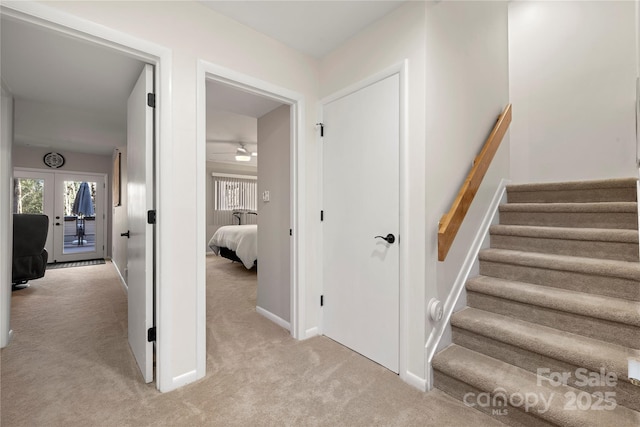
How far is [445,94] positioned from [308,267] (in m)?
1.64

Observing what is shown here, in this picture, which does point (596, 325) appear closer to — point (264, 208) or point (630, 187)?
point (630, 187)

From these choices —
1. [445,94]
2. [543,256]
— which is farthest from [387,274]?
[445,94]

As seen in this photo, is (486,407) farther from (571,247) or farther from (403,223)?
(571,247)

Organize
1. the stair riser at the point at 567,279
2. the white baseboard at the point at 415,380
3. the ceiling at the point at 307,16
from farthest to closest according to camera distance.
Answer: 1. the ceiling at the point at 307,16
2. the white baseboard at the point at 415,380
3. the stair riser at the point at 567,279

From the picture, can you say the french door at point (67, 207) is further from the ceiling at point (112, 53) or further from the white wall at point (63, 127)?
the ceiling at point (112, 53)

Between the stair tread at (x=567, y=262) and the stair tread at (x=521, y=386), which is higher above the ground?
the stair tread at (x=567, y=262)

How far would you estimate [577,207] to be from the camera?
2061 mm

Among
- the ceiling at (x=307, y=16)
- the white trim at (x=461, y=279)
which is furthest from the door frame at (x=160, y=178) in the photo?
the white trim at (x=461, y=279)

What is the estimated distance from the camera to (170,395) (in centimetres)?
163

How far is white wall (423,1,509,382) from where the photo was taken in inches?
68.6

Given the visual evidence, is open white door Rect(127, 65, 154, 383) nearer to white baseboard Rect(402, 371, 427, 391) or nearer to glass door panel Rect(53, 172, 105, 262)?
white baseboard Rect(402, 371, 427, 391)

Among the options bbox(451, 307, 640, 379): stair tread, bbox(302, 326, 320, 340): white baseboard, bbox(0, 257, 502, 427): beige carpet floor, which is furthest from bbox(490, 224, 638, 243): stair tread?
bbox(302, 326, 320, 340): white baseboard

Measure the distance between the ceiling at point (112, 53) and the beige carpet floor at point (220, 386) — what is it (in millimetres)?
1979

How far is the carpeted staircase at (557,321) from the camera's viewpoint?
1.32 m
